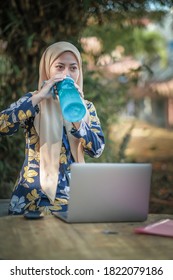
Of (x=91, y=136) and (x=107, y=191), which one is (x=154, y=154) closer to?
(x=91, y=136)

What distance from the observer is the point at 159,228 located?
2.63 meters

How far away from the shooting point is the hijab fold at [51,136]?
3.37 meters

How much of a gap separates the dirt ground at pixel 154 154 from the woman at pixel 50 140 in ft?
11.0

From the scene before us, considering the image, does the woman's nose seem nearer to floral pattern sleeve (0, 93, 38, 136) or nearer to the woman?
Result: the woman

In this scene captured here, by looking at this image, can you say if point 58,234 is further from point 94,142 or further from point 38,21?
point 38,21

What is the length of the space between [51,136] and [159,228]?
983 mm

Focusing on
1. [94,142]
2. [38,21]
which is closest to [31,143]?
[94,142]

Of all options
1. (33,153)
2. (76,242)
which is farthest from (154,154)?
(76,242)

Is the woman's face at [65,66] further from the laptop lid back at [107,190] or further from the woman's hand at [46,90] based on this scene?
the laptop lid back at [107,190]

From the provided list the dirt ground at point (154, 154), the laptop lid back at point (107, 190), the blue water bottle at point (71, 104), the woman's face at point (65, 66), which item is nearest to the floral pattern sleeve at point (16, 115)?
the woman's face at point (65, 66)

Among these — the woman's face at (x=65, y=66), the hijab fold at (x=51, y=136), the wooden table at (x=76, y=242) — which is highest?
the woman's face at (x=65, y=66)

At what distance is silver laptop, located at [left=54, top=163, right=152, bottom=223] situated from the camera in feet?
8.52
